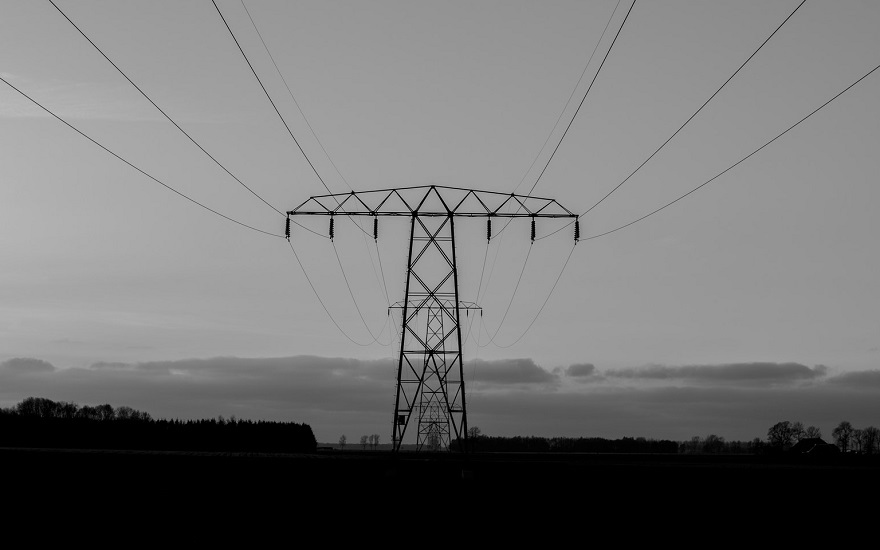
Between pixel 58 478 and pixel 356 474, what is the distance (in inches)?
580

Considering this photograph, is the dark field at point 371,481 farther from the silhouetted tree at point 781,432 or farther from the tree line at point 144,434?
the silhouetted tree at point 781,432

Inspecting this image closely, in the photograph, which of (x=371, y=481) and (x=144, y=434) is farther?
(x=144, y=434)

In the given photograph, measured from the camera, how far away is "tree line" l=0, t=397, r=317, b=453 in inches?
4267

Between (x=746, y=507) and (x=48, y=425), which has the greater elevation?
(x=48, y=425)

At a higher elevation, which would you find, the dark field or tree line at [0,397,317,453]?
tree line at [0,397,317,453]

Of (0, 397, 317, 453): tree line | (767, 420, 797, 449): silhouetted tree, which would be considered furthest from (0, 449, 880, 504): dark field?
(767, 420, 797, 449): silhouetted tree

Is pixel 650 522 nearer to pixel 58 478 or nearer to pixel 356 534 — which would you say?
pixel 356 534

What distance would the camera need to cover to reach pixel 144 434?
123m

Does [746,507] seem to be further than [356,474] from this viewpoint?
No

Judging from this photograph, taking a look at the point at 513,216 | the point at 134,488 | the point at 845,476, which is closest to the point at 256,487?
the point at 134,488

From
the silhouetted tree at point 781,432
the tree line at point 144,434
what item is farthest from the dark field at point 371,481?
the silhouetted tree at point 781,432

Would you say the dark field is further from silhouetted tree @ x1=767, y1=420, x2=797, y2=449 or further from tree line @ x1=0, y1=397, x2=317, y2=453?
silhouetted tree @ x1=767, y1=420, x2=797, y2=449

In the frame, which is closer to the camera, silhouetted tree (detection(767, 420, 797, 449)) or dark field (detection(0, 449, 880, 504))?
dark field (detection(0, 449, 880, 504))

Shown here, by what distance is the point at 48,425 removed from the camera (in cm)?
11081
